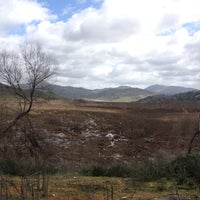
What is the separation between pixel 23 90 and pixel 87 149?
782 cm

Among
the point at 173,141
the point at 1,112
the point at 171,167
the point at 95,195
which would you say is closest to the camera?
the point at 95,195

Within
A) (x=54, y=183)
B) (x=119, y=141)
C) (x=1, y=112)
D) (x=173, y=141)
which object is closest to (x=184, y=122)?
(x=173, y=141)

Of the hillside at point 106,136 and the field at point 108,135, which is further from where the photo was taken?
the field at point 108,135

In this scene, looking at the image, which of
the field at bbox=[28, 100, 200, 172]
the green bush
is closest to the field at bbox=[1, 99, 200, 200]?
the field at bbox=[28, 100, 200, 172]

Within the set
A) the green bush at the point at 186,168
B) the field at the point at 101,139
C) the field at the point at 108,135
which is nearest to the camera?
the green bush at the point at 186,168

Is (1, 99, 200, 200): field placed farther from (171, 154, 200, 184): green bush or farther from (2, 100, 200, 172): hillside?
(171, 154, 200, 184): green bush

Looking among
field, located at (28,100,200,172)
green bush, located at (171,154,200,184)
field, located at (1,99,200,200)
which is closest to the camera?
green bush, located at (171,154,200,184)

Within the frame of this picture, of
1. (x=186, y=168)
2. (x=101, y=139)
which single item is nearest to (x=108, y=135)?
(x=101, y=139)

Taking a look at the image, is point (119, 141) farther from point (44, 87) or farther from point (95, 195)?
point (95, 195)

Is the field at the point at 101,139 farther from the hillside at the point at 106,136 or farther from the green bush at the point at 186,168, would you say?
the green bush at the point at 186,168

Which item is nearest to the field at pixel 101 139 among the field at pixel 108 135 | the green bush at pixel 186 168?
the field at pixel 108 135

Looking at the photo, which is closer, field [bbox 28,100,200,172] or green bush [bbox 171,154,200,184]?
green bush [bbox 171,154,200,184]

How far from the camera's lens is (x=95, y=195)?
9234mm

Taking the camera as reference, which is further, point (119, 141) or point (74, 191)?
point (119, 141)
